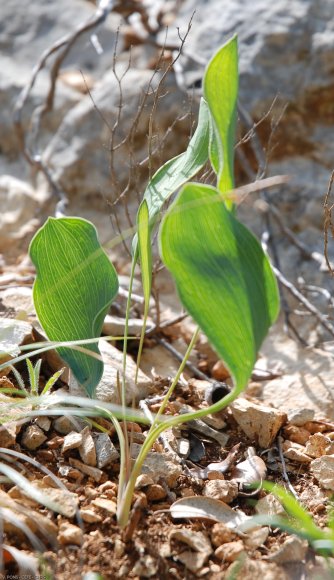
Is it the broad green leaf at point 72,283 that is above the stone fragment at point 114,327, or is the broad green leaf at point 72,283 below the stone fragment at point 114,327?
above

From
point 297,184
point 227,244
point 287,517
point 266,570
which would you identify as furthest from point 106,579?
point 297,184

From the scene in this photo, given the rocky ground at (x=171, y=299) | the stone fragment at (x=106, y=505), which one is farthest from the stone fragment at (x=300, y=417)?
the stone fragment at (x=106, y=505)

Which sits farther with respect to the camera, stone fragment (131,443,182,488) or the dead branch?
the dead branch

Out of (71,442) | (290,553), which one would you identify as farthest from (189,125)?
(290,553)

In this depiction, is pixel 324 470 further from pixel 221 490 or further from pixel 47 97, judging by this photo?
pixel 47 97

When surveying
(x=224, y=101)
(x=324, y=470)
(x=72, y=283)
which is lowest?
(x=324, y=470)

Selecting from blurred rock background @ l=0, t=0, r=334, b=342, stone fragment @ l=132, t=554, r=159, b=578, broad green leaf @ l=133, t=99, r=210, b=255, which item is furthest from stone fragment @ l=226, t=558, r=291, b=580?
blurred rock background @ l=0, t=0, r=334, b=342

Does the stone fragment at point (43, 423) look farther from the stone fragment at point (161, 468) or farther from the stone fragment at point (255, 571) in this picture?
the stone fragment at point (255, 571)

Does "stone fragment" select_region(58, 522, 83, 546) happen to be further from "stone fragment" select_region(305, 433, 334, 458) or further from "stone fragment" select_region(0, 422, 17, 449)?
"stone fragment" select_region(305, 433, 334, 458)
